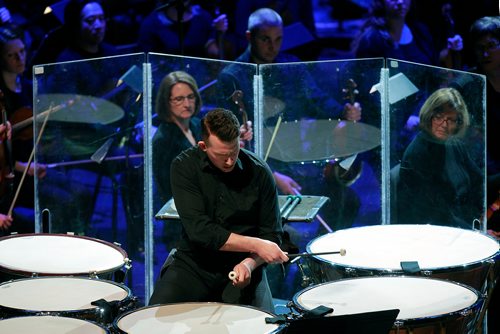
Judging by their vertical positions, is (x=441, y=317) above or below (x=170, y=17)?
below

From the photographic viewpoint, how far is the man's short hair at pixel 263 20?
6.22 metres

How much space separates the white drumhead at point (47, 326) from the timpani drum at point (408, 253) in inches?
42.9

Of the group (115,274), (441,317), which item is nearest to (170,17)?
(115,274)

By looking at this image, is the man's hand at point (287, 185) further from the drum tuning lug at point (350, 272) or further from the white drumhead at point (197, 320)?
the white drumhead at point (197, 320)

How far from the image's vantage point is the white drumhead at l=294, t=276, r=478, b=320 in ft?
10.7

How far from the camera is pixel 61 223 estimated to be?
17.0 feet

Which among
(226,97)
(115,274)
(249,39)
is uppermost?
(249,39)

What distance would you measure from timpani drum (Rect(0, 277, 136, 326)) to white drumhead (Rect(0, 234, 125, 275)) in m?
0.17

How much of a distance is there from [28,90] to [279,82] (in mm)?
1950

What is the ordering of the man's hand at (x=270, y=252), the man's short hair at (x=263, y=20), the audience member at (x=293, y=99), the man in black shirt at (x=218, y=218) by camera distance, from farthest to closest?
the man's short hair at (x=263, y=20) → the audience member at (x=293, y=99) → the man in black shirt at (x=218, y=218) → the man's hand at (x=270, y=252)

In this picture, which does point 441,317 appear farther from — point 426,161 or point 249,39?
point 249,39

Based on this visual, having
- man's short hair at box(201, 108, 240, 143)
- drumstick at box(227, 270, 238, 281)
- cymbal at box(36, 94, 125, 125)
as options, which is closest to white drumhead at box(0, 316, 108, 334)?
drumstick at box(227, 270, 238, 281)

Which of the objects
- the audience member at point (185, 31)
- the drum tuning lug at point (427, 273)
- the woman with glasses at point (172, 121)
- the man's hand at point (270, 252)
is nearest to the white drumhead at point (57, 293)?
the man's hand at point (270, 252)

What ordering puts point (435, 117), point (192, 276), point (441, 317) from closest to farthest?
1. point (441, 317)
2. point (192, 276)
3. point (435, 117)
